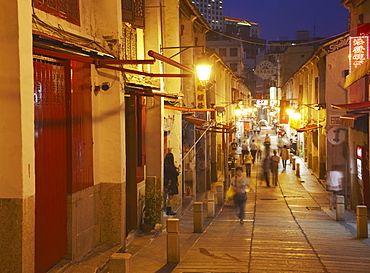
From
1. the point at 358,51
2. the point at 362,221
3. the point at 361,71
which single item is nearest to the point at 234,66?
the point at 358,51

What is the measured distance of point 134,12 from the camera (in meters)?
13.4

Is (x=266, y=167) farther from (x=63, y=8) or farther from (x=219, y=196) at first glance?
(x=63, y=8)

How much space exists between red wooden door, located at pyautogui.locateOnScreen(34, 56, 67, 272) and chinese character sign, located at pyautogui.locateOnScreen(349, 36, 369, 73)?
14747mm

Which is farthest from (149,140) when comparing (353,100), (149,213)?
(353,100)

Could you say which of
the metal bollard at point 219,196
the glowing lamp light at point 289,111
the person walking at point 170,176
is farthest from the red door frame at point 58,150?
the glowing lamp light at point 289,111

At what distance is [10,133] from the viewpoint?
241 inches

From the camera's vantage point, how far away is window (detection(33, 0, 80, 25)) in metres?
8.26

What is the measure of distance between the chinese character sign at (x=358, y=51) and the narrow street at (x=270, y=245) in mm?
6547

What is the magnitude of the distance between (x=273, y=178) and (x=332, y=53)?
850 cm

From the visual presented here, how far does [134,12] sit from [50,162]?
6.83 meters

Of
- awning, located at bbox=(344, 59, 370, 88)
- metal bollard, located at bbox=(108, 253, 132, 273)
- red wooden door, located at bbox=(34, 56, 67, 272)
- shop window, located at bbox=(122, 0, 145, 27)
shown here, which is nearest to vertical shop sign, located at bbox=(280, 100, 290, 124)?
awning, located at bbox=(344, 59, 370, 88)

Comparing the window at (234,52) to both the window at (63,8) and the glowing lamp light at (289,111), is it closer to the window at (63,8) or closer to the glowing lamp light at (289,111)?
the glowing lamp light at (289,111)

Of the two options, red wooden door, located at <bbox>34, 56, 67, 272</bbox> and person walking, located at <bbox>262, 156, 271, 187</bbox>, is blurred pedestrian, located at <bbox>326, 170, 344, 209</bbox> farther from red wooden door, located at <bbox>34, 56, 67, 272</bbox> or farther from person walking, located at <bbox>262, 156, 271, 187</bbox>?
red wooden door, located at <bbox>34, 56, 67, 272</bbox>

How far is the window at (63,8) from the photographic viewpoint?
8256mm
